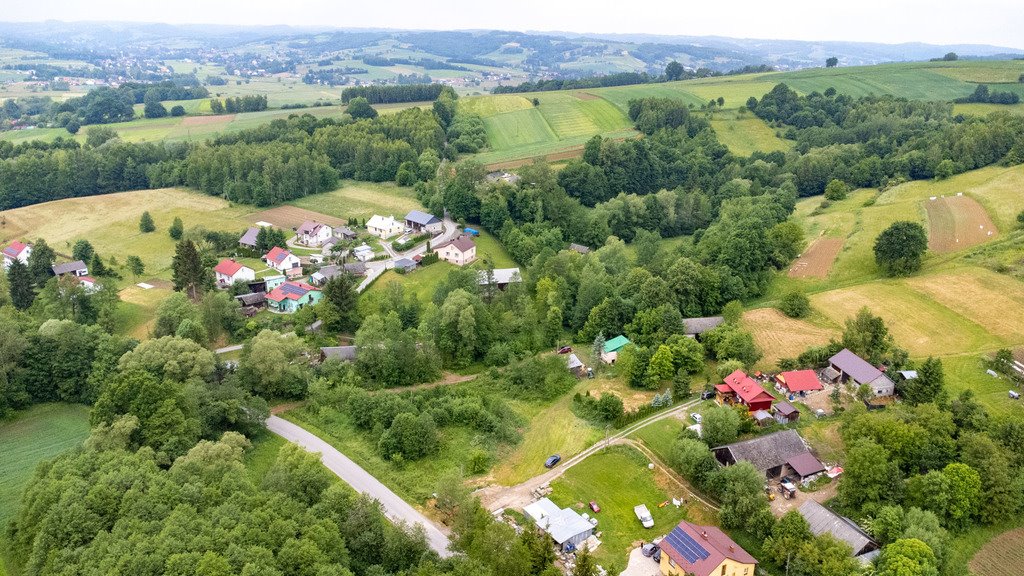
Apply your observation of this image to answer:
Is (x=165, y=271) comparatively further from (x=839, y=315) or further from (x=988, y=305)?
(x=988, y=305)

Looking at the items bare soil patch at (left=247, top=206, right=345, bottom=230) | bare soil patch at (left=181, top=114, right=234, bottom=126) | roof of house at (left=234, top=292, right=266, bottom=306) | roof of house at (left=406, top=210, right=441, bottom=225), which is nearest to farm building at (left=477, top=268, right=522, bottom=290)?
roof of house at (left=406, top=210, right=441, bottom=225)

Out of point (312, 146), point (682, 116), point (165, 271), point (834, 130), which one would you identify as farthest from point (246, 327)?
point (834, 130)

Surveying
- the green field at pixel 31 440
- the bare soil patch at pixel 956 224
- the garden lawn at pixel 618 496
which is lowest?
the green field at pixel 31 440

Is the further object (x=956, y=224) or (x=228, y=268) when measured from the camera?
(x=956, y=224)

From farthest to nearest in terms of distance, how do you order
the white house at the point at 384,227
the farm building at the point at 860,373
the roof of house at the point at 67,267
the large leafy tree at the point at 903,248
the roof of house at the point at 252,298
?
the white house at the point at 384,227 → the roof of house at the point at 67,267 → the roof of house at the point at 252,298 → the large leafy tree at the point at 903,248 → the farm building at the point at 860,373

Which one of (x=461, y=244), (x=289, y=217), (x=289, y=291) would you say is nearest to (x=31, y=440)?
(x=289, y=291)

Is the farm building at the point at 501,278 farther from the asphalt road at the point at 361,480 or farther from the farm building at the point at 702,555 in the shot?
the farm building at the point at 702,555

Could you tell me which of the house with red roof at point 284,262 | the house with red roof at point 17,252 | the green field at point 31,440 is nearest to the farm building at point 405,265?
the house with red roof at point 284,262

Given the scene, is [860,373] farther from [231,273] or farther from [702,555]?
[231,273]
